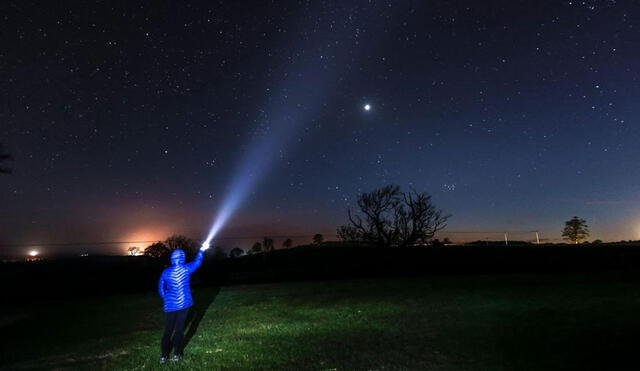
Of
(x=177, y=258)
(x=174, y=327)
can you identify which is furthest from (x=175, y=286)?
(x=174, y=327)

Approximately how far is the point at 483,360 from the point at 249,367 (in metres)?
4.30

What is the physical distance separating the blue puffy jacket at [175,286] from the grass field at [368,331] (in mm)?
1158

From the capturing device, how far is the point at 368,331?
422 inches

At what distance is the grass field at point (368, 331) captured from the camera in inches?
319

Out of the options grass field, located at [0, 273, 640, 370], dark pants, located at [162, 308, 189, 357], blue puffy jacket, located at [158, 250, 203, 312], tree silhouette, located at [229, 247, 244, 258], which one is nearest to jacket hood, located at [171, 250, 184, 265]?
blue puffy jacket, located at [158, 250, 203, 312]

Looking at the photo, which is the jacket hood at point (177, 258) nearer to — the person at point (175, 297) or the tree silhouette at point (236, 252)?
the person at point (175, 297)

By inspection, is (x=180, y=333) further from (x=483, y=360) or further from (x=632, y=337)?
(x=632, y=337)

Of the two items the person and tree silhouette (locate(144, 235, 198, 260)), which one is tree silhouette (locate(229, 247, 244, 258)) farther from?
the person

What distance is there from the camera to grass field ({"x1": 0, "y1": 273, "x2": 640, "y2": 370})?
8109mm

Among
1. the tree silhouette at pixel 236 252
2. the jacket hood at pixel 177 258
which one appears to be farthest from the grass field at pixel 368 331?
the tree silhouette at pixel 236 252

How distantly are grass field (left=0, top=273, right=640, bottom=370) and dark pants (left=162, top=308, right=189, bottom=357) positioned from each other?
13.5 inches

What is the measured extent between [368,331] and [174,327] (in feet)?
15.6

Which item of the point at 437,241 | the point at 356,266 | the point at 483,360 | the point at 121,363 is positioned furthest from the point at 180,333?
the point at 437,241

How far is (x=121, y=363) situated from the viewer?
8.69 m
